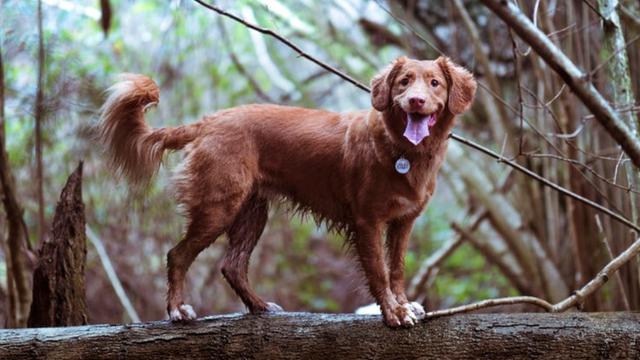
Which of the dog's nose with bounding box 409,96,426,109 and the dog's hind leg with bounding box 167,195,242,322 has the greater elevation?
the dog's nose with bounding box 409,96,426,109

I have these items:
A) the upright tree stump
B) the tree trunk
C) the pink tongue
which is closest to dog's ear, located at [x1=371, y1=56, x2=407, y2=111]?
the pink tongue

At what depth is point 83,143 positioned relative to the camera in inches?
264

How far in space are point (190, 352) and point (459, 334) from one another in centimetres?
132

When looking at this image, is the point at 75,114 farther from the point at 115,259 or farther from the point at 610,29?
the point at 610,29

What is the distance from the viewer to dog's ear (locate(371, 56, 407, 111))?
11.9 ft

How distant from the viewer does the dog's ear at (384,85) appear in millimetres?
3631

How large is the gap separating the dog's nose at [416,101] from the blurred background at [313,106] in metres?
1.94

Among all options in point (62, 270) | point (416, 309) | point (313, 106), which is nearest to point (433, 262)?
point (313, 106)

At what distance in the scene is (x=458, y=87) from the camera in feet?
12.0

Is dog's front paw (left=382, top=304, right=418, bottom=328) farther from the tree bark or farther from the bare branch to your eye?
the bare branch

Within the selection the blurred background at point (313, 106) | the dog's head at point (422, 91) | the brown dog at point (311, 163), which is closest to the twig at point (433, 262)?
the blurred background at point (313, 106)

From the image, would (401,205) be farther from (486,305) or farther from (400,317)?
(486,305)

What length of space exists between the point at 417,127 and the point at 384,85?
32 cm

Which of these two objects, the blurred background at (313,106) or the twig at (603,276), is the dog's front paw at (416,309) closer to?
the twig at (603,276)
